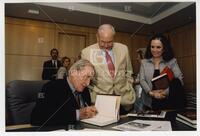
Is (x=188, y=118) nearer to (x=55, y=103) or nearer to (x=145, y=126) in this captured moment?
(x=145, y=126)

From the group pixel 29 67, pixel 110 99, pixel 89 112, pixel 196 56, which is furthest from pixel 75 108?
pixel 196 56

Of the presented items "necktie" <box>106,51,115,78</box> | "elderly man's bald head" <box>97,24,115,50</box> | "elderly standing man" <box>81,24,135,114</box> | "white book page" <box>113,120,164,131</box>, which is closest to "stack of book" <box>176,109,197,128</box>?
"white book page" <box>113,120,164,131</box>

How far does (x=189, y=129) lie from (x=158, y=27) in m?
0.54

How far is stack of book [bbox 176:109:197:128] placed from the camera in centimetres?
106

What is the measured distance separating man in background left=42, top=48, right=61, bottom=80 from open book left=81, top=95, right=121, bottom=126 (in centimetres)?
26

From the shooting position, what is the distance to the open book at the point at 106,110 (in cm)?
101

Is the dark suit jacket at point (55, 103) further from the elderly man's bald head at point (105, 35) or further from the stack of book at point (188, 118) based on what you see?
the stack of book at point (188, 118)

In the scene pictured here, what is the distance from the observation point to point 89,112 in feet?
3.44

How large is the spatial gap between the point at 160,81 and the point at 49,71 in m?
0.58

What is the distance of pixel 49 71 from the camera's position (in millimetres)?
1117

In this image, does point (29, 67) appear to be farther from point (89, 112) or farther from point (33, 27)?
point (89, 112)

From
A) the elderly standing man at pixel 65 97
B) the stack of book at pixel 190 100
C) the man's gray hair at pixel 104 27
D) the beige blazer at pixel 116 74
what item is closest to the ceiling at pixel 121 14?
the man's gray hair at pixel 104 27

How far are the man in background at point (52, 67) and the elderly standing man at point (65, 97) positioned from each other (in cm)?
3

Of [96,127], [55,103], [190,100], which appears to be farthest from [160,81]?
[55,103]
